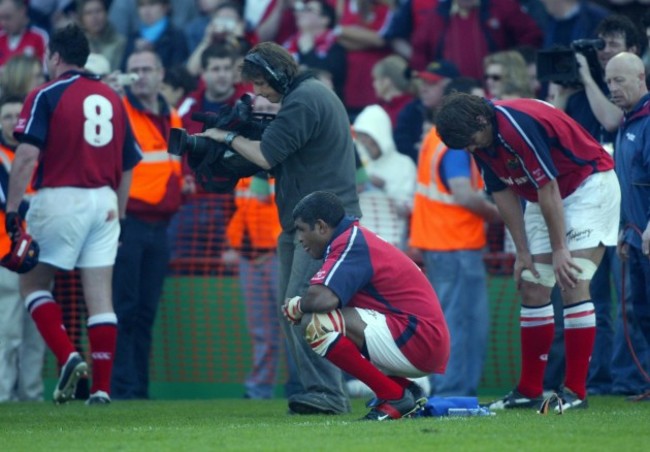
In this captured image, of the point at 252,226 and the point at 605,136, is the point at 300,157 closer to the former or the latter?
the point at 605,136

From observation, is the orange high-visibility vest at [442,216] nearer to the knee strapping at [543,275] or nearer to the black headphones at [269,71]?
the knee strapping at [543,275]

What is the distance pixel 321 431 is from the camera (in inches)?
276

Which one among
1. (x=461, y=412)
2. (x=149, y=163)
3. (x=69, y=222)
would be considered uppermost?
(x=149, y=163)

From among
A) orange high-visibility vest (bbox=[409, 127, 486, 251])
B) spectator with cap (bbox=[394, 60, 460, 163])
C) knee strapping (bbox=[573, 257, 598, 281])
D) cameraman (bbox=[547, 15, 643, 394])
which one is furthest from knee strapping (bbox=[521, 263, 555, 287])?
spectator with cap (bbox=[394, 60, 460, 163])

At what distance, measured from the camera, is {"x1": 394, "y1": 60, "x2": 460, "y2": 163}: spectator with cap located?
12.3 metres

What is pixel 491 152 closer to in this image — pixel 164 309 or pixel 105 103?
pixel 105 103

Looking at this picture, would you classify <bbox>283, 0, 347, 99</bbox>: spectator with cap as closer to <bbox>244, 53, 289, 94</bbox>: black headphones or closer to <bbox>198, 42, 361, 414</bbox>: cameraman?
<bbox>198, 42, 361, 414</bbox>: cameraman

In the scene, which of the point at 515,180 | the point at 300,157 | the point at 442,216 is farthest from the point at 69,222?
the point at 515,180

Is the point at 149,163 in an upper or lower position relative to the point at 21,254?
upper

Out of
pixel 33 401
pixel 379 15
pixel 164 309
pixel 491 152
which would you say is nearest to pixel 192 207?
pixel 164 309

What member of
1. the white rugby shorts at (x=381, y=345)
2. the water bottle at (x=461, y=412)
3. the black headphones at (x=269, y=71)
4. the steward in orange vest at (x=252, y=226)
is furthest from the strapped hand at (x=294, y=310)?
the steward in orange vest at (x=252, y=226)

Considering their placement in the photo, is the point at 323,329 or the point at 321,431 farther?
the point at 323,329

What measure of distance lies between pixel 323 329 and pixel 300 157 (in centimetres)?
142

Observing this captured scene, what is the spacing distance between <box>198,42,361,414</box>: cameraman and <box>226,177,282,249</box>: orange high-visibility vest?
2913 mm
